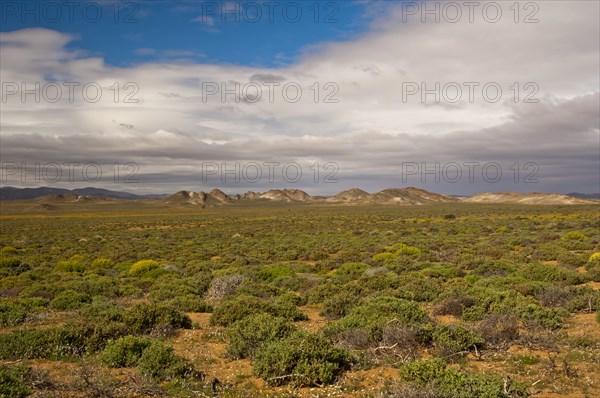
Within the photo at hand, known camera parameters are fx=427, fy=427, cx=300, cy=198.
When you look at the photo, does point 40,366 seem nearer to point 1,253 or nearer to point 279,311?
point 279,311

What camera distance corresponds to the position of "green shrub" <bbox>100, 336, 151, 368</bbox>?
814cm

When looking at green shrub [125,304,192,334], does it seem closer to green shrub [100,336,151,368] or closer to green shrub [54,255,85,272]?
green shrub [100,336,151,368]

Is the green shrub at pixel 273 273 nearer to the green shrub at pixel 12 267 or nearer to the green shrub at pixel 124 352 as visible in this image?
the green shrub at pixel 124 352

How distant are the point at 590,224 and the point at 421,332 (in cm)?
4147

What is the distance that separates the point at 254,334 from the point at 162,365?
2.03 m

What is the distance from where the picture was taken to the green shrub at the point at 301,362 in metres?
7.20

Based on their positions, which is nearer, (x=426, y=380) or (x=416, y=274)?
(x=426, y=380)

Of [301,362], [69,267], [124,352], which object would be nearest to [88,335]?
[124,352]

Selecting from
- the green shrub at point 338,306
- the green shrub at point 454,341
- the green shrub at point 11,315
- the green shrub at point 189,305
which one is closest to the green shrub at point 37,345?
the green shrub at point 11,315

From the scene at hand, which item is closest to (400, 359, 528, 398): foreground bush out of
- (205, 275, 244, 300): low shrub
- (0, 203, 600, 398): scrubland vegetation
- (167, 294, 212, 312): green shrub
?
(0, 203, 600, 398): scrubland vegetation

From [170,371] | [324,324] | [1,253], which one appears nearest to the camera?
[170,371]

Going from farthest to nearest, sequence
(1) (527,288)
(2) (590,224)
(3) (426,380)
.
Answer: (2) (590,224), (1) (527,288), (3) (426,380)

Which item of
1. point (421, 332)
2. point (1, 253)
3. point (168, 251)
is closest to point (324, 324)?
point (421, 332)

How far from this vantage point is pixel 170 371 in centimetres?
743
